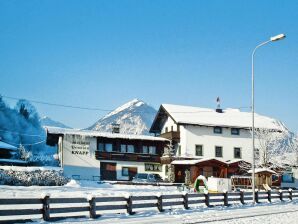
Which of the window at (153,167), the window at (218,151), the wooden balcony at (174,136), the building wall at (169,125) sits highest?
the building wall at (169,125)

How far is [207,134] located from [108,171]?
14.3 m

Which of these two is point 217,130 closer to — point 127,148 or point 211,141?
point 211,141

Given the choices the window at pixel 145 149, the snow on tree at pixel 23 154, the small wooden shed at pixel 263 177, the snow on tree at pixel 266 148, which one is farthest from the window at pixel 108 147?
the snow on tree at pixel 23 154

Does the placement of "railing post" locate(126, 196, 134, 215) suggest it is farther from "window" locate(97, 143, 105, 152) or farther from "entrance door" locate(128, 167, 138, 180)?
"entrance door" locate(128, 167, 138, 180)

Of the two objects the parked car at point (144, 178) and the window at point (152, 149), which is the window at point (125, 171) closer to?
the window at point (152, 149)

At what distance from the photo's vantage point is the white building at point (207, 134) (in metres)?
54.2

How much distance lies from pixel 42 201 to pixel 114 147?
3871cm

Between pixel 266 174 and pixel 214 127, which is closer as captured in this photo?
pixel 266 174

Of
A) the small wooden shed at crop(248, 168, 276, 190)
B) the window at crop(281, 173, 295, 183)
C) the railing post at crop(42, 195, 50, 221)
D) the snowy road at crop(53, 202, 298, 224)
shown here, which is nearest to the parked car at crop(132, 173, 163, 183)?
the small wooden shed at crop(248, 168, 276, 190)

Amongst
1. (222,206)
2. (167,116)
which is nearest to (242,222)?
(222,206)

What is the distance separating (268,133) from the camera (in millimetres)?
59000

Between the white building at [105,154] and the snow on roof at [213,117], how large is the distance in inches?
173

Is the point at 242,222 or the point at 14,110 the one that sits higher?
the point at 14,110

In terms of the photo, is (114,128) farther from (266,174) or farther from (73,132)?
(266,174)
